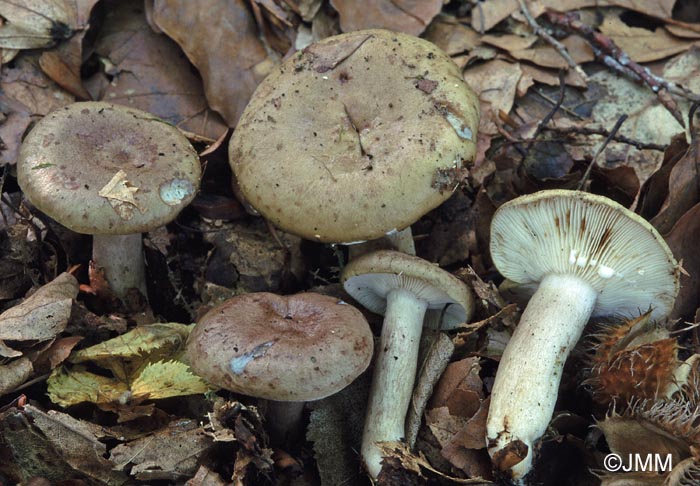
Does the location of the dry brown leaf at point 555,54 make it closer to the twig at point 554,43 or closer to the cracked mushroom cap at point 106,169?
the twig at point 554,43

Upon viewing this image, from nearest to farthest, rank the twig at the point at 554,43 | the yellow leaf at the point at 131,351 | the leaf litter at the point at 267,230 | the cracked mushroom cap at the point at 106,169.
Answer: the leaf litter at the point at 267,230, the cracked mushroom cap at the point at 106,169, the yellow leaf at the point at 131,351, the twig at the point at 554,43

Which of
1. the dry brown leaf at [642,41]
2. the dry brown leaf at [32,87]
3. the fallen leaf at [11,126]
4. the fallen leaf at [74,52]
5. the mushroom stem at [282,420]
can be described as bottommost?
the mushroom stem at [282,420]

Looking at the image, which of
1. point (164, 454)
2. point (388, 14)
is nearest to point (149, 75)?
point (388, 14)

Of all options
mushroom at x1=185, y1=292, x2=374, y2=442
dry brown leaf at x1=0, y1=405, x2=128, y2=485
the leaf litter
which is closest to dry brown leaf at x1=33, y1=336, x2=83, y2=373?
the leaf litter

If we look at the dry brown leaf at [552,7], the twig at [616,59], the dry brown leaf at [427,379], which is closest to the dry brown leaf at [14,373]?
the dry brown leaf at [427,379]

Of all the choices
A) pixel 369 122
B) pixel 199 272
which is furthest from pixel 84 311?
pixel 369 122

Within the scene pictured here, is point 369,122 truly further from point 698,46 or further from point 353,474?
point 698,46

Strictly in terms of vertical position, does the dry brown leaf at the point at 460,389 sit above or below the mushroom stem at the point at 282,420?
above

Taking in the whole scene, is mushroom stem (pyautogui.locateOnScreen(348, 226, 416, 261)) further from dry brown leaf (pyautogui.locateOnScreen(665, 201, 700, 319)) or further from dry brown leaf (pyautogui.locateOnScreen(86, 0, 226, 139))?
dry brown leaf (pyautogui.locateOnScreen(665, 201, 700, 319))

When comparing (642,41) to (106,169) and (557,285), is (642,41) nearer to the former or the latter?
(557,285)
